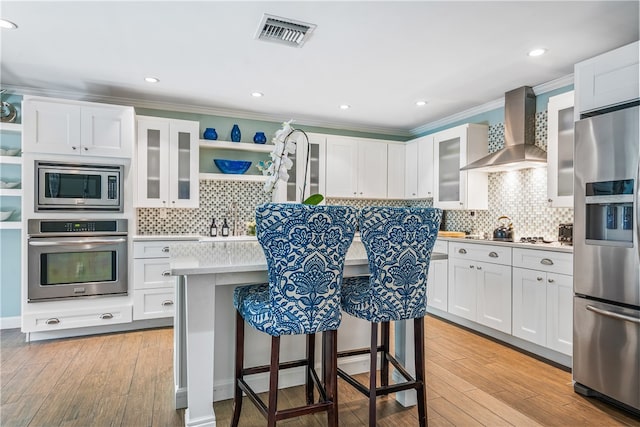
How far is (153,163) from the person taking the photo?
400cm

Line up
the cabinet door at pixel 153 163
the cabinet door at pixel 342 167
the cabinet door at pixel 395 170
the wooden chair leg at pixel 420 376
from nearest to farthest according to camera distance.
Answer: the wooden chair leg at pixel 420 376, the cabinet door at pixel 153 163, the cabinet door at pixel 342 167, the cabinet door at pixel 395 170

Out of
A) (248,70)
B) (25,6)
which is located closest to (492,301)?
(248,70)

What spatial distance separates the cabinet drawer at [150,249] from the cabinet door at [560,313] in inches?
139

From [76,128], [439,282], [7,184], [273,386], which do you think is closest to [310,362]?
[273,386]

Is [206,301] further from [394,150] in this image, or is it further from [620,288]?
[394,150]

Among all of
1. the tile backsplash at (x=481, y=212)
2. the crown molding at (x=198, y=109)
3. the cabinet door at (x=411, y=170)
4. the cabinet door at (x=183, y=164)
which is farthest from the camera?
the cabinet door at (x=411, y=170)

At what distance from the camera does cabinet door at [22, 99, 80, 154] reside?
3342mm

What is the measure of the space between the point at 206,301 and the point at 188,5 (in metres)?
1.76

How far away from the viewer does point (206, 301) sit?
5.91 feet

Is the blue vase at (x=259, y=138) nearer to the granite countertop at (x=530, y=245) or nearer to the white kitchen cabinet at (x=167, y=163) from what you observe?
the white kitchen cabinet at (x=167, y=163)

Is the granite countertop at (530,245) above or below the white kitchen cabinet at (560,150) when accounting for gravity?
below

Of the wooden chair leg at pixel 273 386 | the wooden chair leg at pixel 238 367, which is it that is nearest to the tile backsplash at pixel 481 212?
the wooden chair leg at pixel 238 367

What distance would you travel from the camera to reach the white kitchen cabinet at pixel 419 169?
4766 millimetres

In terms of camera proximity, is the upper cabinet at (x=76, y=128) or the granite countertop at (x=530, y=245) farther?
the upper cabinet at (x=76, y=128)
